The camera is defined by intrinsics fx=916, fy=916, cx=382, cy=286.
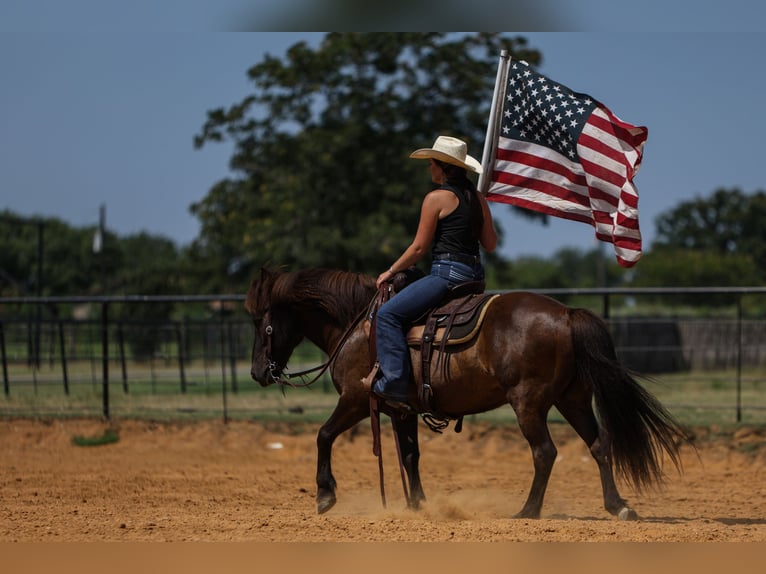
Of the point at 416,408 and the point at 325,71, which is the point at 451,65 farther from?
the point at 416,408

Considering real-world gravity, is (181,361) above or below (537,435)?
below

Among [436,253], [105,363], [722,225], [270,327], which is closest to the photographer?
[436,253]

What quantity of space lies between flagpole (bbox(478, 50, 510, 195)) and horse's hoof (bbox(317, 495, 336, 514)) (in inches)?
111

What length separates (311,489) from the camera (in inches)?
360

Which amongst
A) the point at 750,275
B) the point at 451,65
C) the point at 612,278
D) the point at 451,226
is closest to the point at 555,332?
the point at 451,226

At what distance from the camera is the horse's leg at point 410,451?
7488mm

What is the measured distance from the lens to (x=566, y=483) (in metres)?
9.65

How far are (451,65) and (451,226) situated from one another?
2235 centimetres

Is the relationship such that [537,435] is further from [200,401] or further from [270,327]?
[200,401]

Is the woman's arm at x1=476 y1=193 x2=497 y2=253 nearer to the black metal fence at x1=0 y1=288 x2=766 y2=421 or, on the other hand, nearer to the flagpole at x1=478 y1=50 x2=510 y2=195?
the flagpole at x1=478 y1=50 x2=510 y2=195

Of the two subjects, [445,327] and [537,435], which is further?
[445,327]

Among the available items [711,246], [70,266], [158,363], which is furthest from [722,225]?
[158,363]

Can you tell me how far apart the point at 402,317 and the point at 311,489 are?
2.98m

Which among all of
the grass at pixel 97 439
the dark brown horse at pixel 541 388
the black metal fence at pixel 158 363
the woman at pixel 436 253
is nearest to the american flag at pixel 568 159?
the woman at pixel 436 253
